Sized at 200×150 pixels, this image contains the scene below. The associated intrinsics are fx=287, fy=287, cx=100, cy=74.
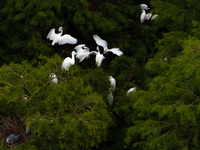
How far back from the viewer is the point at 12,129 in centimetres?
246

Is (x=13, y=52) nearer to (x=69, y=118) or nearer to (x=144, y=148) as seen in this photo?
(x=69, y=118)

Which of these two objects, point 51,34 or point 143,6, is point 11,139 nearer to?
point 51,34

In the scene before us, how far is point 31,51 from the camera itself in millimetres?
3814

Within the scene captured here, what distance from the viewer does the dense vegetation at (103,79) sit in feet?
7.55

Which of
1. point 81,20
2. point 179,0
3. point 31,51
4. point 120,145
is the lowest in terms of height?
point 120,145

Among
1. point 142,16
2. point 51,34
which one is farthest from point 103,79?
point 142,16

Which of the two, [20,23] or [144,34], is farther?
[144,34]

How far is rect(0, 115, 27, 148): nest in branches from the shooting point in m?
2.41

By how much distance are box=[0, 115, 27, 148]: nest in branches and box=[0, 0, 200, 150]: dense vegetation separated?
5cm

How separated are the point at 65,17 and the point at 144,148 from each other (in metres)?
2.42

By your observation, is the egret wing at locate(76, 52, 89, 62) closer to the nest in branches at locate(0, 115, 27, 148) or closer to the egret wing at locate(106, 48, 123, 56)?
the egret wing at locate(106, 48, 123, 56)

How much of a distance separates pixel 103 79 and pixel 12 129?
1.15 meters

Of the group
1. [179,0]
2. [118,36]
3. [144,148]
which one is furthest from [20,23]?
[144,148]

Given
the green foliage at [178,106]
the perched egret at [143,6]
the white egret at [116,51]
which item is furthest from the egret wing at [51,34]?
the green foliage at [178,106]
